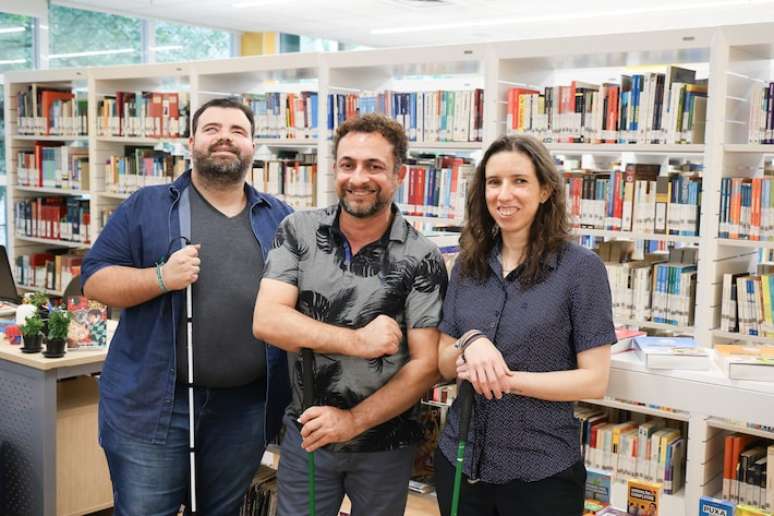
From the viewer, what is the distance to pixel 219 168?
2.67m

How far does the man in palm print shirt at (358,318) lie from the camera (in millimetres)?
2086

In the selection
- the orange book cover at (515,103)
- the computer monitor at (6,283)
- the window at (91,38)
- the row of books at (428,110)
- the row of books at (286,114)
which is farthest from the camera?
the window at (91,38)

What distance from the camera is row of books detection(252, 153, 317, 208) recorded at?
5613mm

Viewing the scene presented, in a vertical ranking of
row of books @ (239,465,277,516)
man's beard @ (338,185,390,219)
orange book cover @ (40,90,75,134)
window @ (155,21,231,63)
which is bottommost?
row of books @ (239,465,277,516)

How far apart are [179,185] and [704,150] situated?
2509mm

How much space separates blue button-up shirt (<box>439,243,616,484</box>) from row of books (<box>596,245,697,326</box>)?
7.69ft

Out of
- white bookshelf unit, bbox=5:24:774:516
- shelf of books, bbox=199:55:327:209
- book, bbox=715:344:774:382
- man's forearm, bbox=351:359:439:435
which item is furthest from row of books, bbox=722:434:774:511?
shelf of books, bbox=199:55:327:209

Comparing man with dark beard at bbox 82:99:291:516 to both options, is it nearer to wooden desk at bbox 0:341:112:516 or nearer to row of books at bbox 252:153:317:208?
wooden desk at bbox 0:341:112:516

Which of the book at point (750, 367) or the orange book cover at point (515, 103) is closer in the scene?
the book at point (750, 367)

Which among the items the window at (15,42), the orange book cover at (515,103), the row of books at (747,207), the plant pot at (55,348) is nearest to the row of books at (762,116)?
the row of books at (747,207)

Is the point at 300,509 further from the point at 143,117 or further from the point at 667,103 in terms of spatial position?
the point at 143,117

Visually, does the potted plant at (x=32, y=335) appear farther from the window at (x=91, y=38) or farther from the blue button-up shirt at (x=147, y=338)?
the window at (x=91, y=38)

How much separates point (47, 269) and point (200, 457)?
545cm

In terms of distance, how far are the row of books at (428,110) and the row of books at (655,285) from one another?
1.04m
